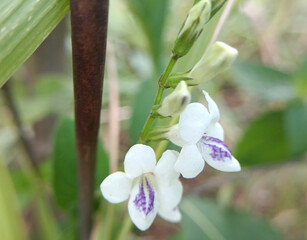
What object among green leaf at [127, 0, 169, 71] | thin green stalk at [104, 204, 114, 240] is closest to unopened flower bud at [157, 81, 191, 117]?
thin green stalk at [104, 204, 114, 240]

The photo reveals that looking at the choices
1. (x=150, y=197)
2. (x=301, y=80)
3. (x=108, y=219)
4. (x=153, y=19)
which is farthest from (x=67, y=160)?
(x=301, y=80)

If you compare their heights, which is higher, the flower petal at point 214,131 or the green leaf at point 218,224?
the flower petal at point 214,131

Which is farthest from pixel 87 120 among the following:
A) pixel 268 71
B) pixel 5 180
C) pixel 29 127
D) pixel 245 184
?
pixel 245 184

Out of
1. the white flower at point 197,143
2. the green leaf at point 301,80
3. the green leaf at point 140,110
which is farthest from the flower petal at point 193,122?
the green leaf at point 301,80

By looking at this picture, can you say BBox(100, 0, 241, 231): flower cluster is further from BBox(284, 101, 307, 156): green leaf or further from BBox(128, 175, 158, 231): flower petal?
BBox(284, 101, 307, 156): green leaf

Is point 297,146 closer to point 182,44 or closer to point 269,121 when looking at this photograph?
point 269,121

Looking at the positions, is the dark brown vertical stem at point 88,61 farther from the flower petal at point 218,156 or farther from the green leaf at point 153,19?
the green leaf at point 153,19

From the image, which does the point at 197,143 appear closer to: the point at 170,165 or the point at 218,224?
the point at 170,165
